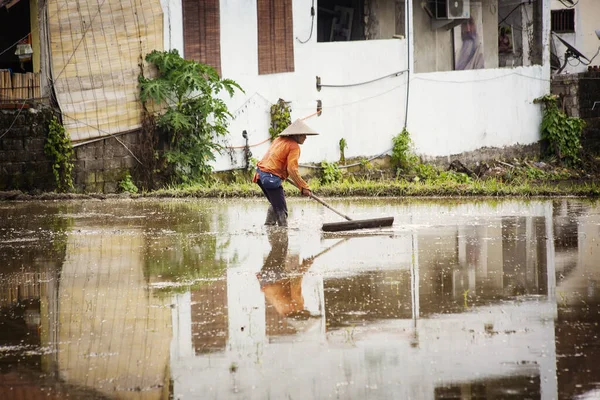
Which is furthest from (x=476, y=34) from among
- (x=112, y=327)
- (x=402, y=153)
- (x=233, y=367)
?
(x=233, y=367)

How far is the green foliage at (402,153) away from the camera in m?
20.7

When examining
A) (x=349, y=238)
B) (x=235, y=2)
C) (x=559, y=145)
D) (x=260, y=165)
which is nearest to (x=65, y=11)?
(x=235, y=2)

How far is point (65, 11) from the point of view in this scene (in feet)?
56.2

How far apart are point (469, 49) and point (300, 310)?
1668cm

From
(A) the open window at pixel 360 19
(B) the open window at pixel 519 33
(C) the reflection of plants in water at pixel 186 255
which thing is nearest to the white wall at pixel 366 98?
(B) the open window at pixel 519 33

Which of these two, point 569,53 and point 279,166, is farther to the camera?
point 569,53

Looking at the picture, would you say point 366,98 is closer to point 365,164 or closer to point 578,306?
point 365,164

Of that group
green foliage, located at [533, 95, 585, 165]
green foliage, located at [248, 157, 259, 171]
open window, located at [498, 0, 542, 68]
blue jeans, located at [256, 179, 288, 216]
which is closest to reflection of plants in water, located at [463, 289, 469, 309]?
blue jeans, located at [256, 179, 288, 216]

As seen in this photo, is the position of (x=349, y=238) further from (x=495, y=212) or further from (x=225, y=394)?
(x=225, y=394)

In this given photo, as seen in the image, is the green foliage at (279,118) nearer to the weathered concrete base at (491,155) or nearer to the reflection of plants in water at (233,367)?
the weathered concrete base at (491,155)

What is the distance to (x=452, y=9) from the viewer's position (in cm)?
2159

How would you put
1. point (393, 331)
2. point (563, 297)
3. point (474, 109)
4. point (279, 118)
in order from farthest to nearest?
1. point (474, 109)
2. point (279, 118)
3. point (563, 297)
4. point (393, 331)

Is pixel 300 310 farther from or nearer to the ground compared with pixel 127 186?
nearer to the ground

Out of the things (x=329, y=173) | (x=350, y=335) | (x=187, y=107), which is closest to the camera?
(x=350, y=335)
